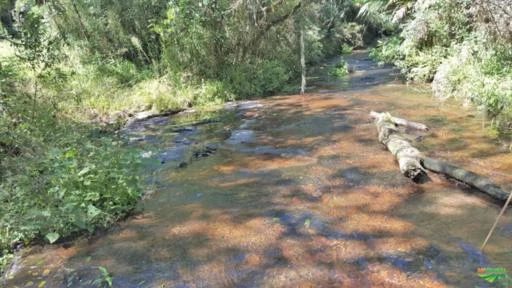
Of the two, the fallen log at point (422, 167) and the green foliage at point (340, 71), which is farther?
the green foliage at point (340, 71)

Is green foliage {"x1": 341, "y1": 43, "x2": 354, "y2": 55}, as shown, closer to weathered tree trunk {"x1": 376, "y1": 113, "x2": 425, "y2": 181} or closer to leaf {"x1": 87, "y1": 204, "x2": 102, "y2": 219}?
weathered tree trunk {"x1": 376, "y1": 113, "x2": 425, "y2": 181}

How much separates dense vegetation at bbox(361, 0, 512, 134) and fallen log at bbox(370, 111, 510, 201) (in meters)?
1.80

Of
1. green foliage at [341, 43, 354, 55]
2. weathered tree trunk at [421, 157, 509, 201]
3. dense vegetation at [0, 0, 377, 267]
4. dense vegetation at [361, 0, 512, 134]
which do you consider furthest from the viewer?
green foliage at [341, 43, 354, 55]

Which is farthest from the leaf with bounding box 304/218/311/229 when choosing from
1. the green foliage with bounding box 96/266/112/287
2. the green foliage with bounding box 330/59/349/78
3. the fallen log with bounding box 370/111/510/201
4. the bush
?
the green foliage with bounding box 330/59/349/78

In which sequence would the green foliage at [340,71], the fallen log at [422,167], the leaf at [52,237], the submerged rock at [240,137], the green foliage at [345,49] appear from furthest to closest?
the green foliage at [345,49]
the green foliage at [340,71]
the submerged rock at [240,137]
the fallen log at [422,167]
the leaf at [52,237]

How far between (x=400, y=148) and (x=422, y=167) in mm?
570

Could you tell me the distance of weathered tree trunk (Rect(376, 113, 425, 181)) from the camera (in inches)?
211

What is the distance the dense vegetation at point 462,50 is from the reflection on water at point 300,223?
67 cm

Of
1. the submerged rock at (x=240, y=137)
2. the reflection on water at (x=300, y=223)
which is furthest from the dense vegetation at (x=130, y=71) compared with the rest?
the submerged rock at (x=240, y=137)

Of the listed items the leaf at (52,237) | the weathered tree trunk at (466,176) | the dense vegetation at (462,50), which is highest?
the dense vegetation at (462,50)

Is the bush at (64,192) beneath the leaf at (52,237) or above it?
above

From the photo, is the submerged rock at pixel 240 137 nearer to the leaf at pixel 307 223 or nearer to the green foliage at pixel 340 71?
the leaf at pixel 307 223

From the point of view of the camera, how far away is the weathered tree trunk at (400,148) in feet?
17.5

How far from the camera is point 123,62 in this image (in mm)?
13188
